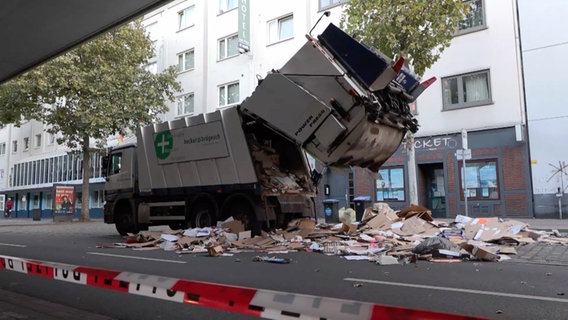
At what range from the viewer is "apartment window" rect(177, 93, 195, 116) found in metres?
31.0

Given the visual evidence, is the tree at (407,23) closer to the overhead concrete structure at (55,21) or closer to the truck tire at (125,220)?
the overhead concrete structure at (55,21)

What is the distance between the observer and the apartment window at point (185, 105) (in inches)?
1221

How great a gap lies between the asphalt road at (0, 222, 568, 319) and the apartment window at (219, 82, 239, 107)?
20.3m

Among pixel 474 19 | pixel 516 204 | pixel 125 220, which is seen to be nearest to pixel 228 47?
pixel 474 19

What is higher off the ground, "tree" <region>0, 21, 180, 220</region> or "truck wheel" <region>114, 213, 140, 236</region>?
"tree" <region>0, 21, 180, 220</region>

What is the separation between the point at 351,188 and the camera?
23469 mm

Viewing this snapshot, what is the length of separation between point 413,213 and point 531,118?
9.35 metres

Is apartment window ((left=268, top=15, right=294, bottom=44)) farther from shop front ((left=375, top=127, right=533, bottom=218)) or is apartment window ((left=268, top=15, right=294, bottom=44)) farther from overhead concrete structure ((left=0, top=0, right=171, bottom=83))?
overhead concrete structure ((left=0, top=0, right=171, bottom=83))

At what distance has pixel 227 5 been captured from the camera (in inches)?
1157

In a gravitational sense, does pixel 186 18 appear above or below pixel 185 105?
above

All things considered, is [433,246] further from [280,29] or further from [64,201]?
Answer: [64,201]

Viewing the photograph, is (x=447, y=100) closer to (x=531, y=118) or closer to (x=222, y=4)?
(x=531, y=118)

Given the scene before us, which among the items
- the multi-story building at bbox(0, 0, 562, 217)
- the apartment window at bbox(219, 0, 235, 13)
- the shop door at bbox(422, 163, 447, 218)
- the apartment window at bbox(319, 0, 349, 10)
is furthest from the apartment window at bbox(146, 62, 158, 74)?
the shop door at bbox(422, 163, 447, 218)

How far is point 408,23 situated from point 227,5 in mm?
17649
